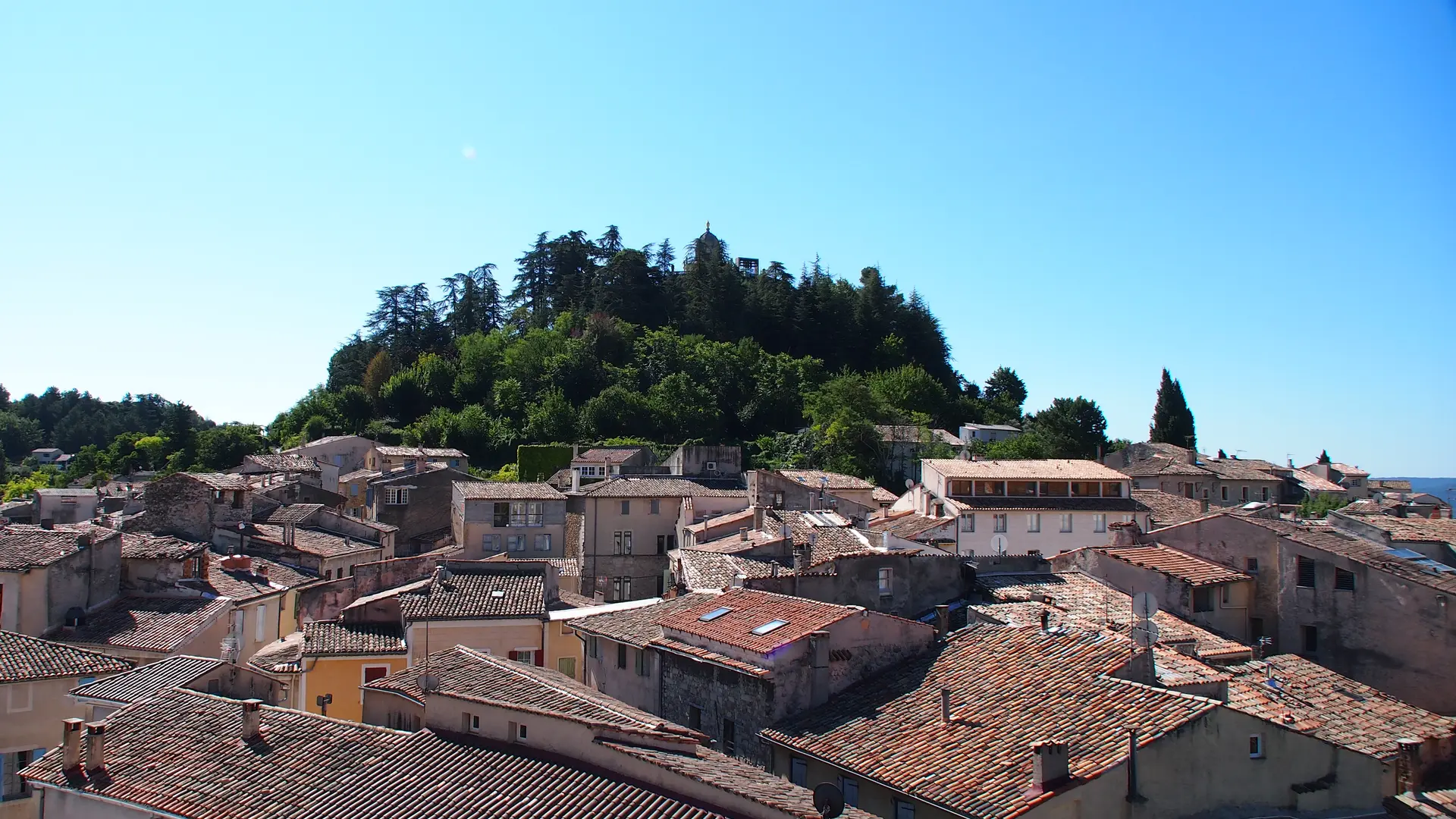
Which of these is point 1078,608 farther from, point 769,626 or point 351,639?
point 351,639

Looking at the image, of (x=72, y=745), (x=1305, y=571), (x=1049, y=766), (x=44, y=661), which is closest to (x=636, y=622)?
(x=72, y=745)

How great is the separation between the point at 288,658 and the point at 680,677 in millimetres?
11404

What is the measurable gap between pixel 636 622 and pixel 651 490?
2145 cm

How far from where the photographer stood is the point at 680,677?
1908 centimetres

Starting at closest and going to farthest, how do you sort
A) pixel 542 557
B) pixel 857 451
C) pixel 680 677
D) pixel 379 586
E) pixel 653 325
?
pixel 680 677 < pixel 379 586 < pixel 542 557 < pixel 857 451 < pixel 653 325

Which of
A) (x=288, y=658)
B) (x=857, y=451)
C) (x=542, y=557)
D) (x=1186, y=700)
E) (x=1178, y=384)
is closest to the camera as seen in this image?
(x=1186, y=700)

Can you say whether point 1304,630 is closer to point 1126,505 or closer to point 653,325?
point 1126,505

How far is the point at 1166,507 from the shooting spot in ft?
153

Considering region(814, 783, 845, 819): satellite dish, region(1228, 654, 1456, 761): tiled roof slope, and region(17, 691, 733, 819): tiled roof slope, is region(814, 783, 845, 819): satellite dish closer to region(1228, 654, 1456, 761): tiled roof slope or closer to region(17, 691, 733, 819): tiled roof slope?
region(17, 691, 733, 819): tiled roof slope

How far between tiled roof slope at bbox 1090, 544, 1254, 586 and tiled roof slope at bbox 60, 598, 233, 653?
70.5 feet

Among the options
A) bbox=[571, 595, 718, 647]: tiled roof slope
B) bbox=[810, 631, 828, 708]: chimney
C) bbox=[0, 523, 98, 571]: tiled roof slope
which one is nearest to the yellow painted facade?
bbox=[571, 595, 718, 647]: tiled roof slope

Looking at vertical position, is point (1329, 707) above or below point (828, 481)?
below

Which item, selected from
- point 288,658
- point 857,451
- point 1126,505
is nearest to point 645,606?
point 288,658

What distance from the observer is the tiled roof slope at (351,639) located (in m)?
23.9
